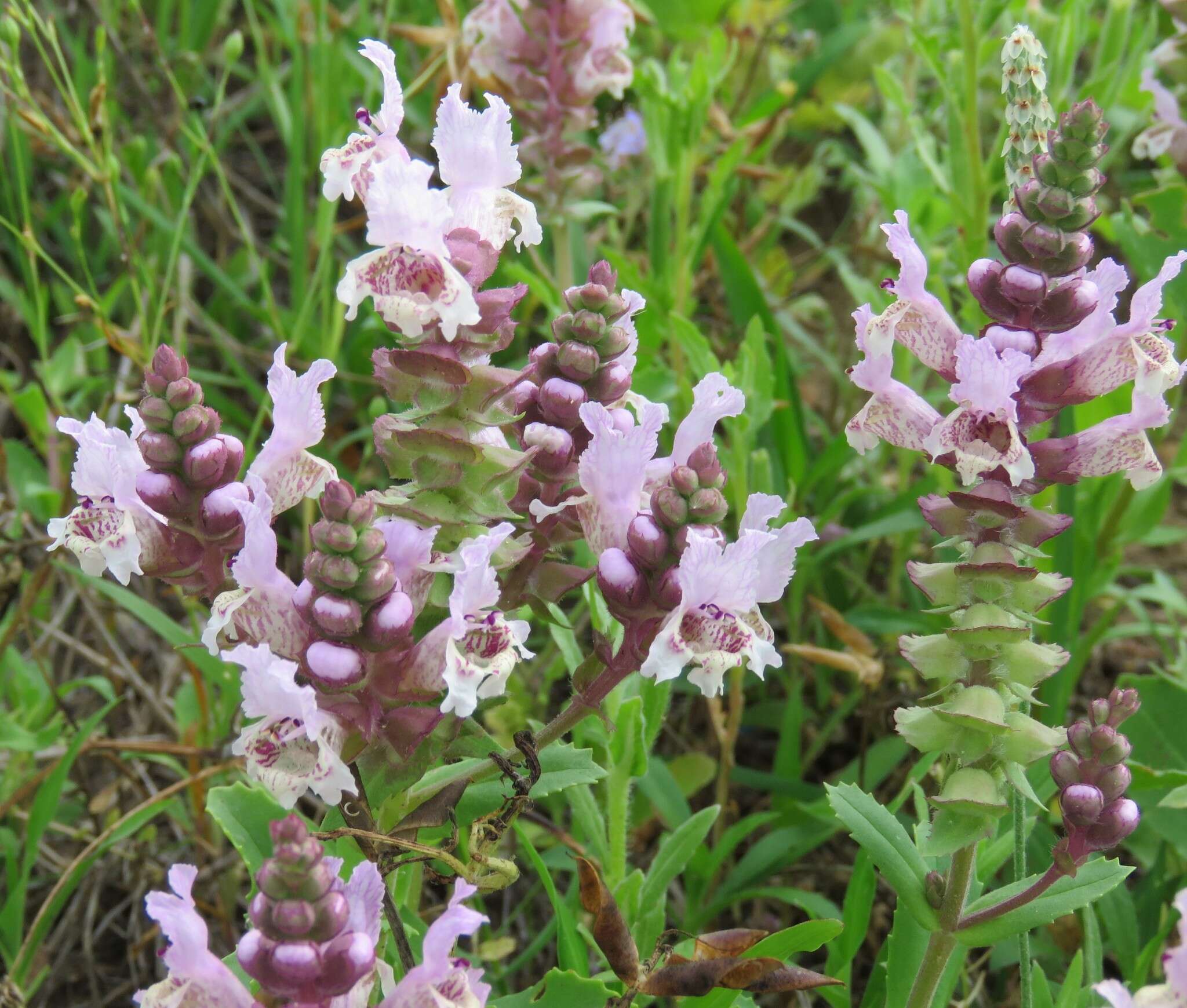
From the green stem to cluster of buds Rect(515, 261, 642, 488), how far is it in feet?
2.37

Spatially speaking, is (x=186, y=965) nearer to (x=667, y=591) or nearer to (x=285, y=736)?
(x=285, y=736)

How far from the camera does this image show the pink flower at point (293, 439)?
1.57m

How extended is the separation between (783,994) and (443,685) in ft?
4.30

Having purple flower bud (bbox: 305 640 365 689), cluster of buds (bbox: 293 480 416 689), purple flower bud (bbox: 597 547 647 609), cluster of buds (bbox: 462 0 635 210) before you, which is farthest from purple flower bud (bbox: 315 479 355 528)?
cluster of buds (bbox: 462 0 635 210)

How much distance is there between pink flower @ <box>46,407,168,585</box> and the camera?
4.86 feet

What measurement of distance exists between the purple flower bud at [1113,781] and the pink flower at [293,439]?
1.00 m

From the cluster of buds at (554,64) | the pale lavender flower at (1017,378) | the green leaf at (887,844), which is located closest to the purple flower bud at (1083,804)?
the green leaf at (887,844)

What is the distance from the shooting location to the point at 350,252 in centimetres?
384

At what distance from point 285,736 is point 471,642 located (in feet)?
0.72

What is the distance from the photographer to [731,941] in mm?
1707

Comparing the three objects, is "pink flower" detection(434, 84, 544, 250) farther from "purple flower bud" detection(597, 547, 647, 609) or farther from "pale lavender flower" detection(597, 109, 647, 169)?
"pale lavender flower" detection(597, 109, 647, 169)

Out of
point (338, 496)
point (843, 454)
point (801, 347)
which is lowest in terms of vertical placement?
point (801, 347)

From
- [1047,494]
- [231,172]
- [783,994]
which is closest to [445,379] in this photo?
[783,994]

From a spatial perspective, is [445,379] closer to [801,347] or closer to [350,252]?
[350,252]
